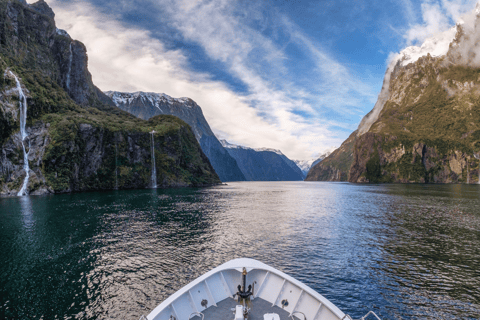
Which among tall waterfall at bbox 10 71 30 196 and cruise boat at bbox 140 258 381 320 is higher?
tall waterfall at bbox 10 71 30 196

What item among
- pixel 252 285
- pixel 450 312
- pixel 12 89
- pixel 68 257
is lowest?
pixel 68 257

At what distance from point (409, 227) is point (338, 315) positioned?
133 ft

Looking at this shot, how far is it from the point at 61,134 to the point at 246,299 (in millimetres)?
132773

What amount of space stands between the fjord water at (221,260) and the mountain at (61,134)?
229 ft

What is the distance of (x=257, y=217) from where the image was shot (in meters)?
51.0

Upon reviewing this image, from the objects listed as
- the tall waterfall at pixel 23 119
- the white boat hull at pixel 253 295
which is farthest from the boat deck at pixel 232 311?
the tall waterfall at pixel 23 119

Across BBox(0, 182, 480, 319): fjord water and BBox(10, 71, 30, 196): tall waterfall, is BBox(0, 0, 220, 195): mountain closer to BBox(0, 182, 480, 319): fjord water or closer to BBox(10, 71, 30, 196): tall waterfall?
BBox(10, 71, 30, 196): tall waterfall

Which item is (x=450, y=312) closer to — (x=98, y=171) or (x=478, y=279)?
(x=478, y=279)

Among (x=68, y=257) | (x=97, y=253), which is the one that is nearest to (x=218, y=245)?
(x=97, y=253)

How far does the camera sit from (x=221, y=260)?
25.3 meters

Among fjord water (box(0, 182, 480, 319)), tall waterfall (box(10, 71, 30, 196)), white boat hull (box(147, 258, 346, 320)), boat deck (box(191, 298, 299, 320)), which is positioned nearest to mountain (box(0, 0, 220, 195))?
tall waterfall (box(10, 71, 30, 196))

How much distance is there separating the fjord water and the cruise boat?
6.76 metres

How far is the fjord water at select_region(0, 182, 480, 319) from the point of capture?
1680 cm

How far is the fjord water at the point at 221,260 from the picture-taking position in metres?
16.8
